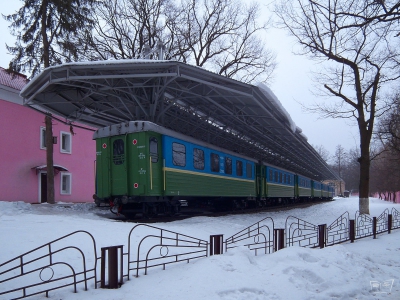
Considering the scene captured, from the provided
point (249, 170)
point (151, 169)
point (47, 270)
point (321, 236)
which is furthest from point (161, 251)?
point (249, 170)

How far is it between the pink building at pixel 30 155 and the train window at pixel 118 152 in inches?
299

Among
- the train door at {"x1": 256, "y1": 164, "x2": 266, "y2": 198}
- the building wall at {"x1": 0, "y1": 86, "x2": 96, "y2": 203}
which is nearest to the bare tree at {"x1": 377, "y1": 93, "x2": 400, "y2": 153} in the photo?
the train door at {"x1": 256, "y1": 164, "x2": 266, "y2": 198}

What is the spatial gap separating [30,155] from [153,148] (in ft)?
44.6

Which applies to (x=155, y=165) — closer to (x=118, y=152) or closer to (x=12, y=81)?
(x=118, y=152)

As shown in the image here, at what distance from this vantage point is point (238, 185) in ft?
66.4

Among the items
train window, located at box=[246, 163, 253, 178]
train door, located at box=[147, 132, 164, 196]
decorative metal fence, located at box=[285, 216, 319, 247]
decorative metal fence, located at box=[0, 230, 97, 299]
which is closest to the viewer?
decorative metal fence, located at box=[0, 230, 97, 299]

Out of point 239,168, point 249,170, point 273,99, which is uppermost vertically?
point 273,99

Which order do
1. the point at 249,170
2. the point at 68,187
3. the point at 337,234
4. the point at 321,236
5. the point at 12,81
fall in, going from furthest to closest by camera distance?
the point at 68,187
the point at 12,81
the point at 249,170
the point at 337,234
the point at 321,236

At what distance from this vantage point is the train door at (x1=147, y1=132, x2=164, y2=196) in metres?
12.8

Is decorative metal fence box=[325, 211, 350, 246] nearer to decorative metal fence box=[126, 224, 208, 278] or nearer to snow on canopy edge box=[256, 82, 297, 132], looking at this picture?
decorative metal fence box=[126, 224, 208, 278]

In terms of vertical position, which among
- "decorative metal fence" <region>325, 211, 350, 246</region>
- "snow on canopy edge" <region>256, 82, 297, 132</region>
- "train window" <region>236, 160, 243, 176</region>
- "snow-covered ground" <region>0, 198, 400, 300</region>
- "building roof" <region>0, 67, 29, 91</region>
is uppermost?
"building roof" <region>0, 67, 29, 91</region>

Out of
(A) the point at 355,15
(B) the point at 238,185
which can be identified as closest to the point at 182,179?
(B) the point at 238,185

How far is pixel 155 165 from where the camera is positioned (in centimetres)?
1308

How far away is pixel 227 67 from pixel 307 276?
79.6ft
